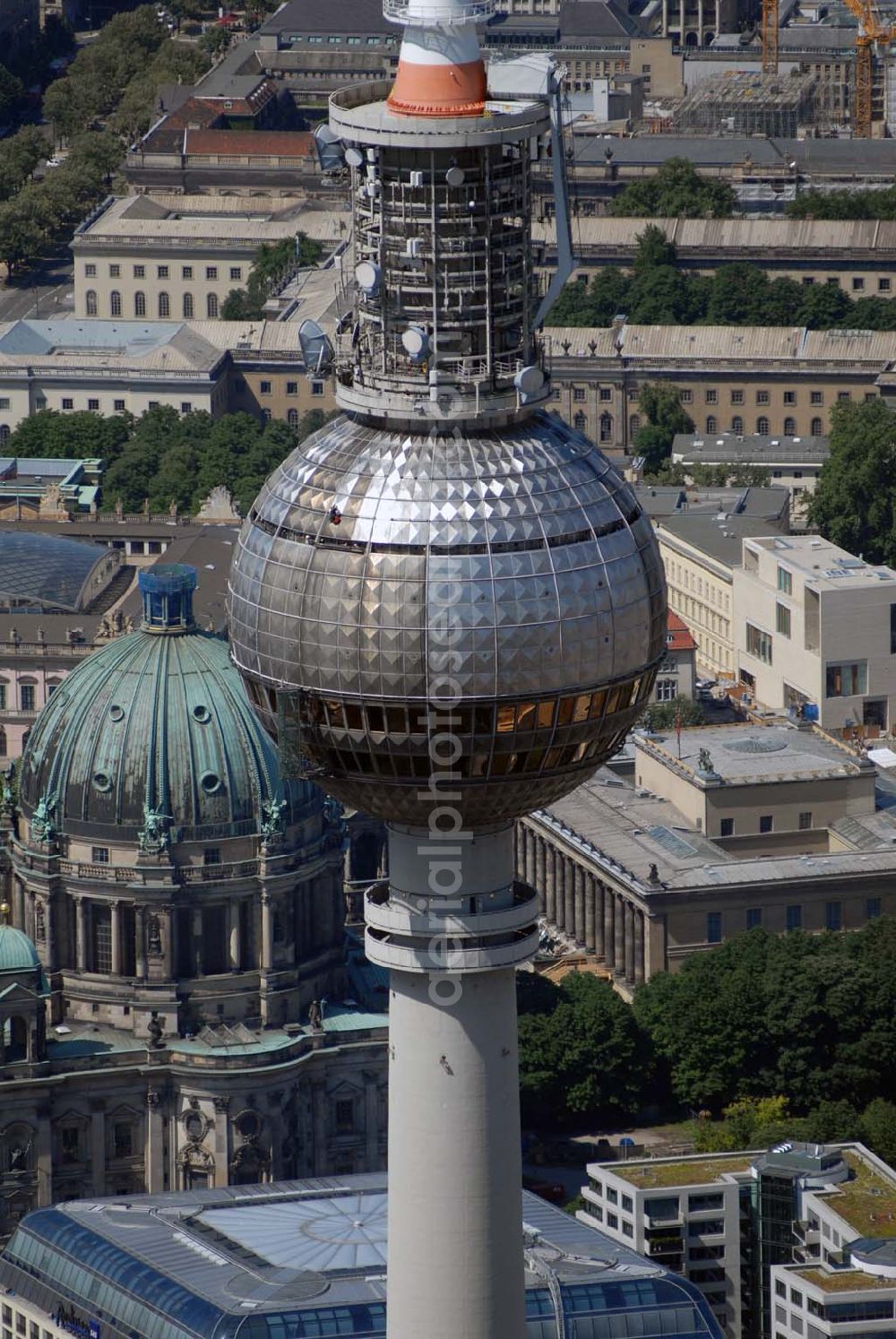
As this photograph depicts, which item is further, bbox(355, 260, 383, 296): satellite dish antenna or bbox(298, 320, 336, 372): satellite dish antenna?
bbox(298, 320, 336, 372): satellite dish antenna

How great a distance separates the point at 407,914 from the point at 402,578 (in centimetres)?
1172

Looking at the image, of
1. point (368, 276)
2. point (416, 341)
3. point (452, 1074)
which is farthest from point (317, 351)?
point (452, 1074)

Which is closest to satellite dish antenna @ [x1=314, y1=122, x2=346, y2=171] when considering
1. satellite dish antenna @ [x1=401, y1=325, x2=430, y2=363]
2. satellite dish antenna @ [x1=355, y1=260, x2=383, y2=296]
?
satellite dish antenna @ [x1=355, y1=260, x2=383, y2=296]

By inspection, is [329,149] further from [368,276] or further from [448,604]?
[448,604]

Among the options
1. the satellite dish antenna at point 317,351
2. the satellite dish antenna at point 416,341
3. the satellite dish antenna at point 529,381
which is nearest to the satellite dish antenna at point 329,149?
the satellite dish antenna at point 317,351

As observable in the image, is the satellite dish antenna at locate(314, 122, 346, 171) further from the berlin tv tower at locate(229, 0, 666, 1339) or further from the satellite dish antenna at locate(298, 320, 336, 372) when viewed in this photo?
the satellite dish antenna at locate(298, 320, 336, 372)

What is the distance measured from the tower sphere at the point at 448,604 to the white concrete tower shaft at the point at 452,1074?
12.3 ft

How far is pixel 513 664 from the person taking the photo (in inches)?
5487

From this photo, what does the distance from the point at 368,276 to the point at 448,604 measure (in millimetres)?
8803

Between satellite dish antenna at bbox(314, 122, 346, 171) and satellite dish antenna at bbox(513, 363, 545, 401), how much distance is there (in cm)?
730

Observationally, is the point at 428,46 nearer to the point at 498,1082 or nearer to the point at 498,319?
the point at 498,319

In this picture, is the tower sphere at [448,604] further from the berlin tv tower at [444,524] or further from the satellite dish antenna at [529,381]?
the satellite dish antenna at [529,381]

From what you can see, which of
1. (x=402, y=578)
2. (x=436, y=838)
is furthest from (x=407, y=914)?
(x=402, y=578)

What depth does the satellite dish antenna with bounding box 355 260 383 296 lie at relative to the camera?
138375 millimetres
